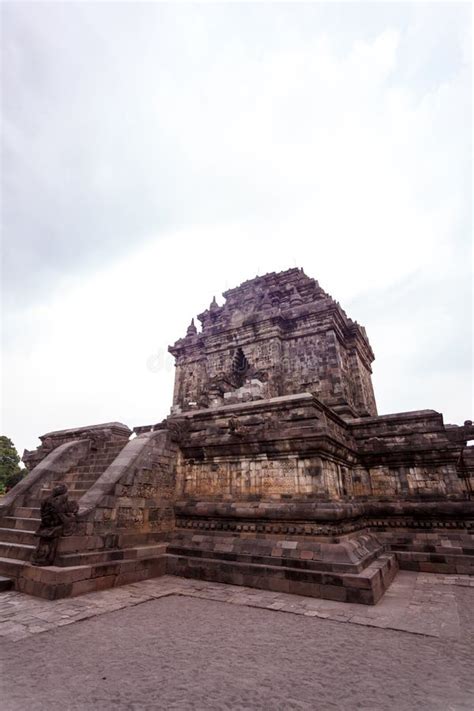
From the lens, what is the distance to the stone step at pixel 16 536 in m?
7.89

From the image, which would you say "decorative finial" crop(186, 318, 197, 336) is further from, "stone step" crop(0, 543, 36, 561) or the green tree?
the green tree

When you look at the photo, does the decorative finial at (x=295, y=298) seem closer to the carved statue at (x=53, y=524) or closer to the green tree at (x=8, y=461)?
the carved statue at (x=53, y=524)

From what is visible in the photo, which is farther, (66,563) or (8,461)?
(8,461)

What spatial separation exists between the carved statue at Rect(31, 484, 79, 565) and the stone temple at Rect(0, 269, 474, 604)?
0.04 m

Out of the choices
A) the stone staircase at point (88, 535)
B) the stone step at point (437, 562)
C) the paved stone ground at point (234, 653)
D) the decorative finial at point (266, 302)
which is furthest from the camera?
the decorative finial at point (266, 302)

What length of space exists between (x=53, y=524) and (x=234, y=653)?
444 centimetres

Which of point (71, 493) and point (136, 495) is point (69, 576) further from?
point (71, 493)

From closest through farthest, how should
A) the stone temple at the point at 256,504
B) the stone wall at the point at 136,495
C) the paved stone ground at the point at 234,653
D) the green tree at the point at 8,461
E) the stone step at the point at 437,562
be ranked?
the paved stone ground at the point at 234,653 → the stone temple at the point at 256,504 → the stone wall at the point at 136,495 → the stone step at the point at 437,562 → the green tree at the point at 8,461

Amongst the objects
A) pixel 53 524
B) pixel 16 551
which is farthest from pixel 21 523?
pixel 53 524

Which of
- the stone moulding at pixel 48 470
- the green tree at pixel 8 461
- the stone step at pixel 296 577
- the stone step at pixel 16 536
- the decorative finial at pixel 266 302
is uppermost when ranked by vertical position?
the decorative finial at pixel 266 302

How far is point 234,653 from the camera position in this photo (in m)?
4.25

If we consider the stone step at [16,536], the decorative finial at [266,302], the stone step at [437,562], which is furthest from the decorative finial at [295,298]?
the stone step at [16,536]

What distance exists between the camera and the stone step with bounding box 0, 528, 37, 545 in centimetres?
789

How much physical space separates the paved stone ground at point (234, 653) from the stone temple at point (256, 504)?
670mm
